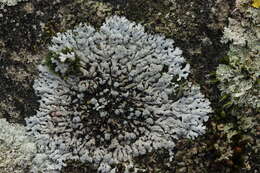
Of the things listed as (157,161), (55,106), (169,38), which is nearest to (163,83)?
(169,38)

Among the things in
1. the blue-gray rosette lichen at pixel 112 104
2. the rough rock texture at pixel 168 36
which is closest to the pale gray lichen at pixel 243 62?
the rough rock texture at pixel 168 36

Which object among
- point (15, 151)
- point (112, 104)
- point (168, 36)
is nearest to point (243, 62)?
point (168, 36)

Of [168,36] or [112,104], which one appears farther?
[168,36]

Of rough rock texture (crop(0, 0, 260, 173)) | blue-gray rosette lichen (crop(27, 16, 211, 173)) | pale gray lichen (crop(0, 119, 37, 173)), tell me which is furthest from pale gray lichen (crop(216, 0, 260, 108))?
pale gray lichen (crop(0, 119, 37, 173))

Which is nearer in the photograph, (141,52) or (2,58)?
(141,52)

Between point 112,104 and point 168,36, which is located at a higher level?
point 168,36

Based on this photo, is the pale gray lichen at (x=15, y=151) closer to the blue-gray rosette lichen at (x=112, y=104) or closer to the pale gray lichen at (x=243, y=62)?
the blue-gray rosette lichen at (x=112, y=104)

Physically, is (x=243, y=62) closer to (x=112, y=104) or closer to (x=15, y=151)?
(x=112, y=104)

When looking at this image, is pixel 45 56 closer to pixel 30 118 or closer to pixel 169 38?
pixel 30 118
